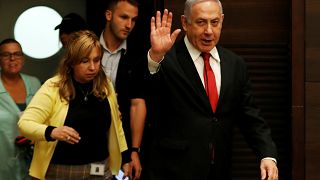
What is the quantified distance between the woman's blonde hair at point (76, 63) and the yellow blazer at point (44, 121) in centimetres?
4

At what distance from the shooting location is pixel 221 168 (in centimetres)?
363

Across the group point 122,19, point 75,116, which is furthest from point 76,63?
point 122,19

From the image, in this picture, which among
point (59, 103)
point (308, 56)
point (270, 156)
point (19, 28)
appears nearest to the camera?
point (270, 156)

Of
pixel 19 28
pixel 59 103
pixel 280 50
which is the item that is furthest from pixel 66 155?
pixel 19 28

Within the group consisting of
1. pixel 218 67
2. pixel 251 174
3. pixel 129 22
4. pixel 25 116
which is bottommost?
pixel 251 174

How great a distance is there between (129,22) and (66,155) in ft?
4.01

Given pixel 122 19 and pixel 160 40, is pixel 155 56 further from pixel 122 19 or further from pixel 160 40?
pixel 122 19

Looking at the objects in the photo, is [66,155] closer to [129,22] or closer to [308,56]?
[129,22]

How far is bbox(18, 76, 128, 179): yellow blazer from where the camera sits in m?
3.67

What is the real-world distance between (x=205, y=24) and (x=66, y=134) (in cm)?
99

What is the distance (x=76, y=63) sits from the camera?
382 centimetres

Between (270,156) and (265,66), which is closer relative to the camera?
(270,156)

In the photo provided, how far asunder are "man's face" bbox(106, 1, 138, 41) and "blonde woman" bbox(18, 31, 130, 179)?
0.66 metres

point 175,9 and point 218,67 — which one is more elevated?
point 175,9
